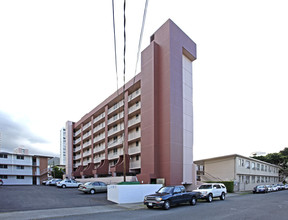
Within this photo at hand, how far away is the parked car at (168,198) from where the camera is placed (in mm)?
16562

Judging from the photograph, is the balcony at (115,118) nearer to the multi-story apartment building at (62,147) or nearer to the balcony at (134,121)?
the balcony at (134,121)

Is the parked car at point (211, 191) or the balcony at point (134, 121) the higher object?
the balcony at point (134, 121)

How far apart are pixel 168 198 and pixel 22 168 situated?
172 feet

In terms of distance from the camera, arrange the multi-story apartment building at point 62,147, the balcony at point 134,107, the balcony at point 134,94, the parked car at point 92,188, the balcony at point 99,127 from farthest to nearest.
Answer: the multi-story apartment building at point 62,147 → the balcony at point 99,127 → the balcony at point 134,94 → the balcony at point 134,107 → the parked car at point 92,188

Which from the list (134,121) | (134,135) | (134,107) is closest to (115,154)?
(134,135)

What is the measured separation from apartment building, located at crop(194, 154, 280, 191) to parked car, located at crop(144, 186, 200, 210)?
23539 mm

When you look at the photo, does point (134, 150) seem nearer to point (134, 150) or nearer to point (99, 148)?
point (134, 150)

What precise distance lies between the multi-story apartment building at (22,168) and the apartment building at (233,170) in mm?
38159

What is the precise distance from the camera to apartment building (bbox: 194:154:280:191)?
4262cm

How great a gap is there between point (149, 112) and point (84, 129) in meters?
32.1

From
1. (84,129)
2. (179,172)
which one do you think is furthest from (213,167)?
(84,129)

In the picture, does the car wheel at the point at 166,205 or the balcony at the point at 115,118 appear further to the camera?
the balcony at the point at 115,118

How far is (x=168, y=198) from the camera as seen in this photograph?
16859mm

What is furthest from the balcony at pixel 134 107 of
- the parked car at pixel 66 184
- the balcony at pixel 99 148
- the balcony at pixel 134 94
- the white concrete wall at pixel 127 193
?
the white concrete wall at pixel 127 193
